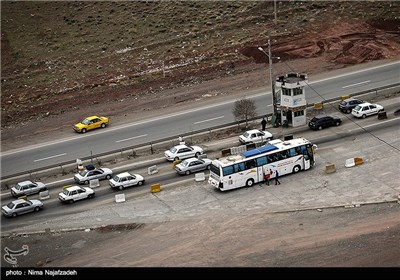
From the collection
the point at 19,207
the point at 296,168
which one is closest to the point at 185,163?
the point at 296,168

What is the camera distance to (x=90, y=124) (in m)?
82.8

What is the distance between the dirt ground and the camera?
56.4 meters

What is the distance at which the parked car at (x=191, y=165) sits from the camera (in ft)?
228

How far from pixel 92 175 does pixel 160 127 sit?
14.0 metres

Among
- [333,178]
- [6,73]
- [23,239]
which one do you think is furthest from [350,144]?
[6,73]

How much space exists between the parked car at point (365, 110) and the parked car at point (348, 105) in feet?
3.40

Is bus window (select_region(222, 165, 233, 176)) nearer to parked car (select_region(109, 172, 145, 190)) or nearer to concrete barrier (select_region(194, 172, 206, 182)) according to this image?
concrete barrier (select_region(194, 172, 206, 182))

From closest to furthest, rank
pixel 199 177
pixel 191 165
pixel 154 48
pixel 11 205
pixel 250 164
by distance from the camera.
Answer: pixel 11 205, pixel 250 164, pixel 199 177, pixel 191 165, pixel 154 48

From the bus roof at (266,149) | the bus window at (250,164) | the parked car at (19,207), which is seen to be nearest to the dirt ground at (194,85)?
the parked car at (19,207)

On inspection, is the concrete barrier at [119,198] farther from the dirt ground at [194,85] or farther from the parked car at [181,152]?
the parked car at [181,152]

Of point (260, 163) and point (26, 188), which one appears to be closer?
point (260, 163)

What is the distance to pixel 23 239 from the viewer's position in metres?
60.3

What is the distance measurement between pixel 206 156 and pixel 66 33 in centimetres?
4252

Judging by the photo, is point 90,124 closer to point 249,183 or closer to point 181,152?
point 181,152
